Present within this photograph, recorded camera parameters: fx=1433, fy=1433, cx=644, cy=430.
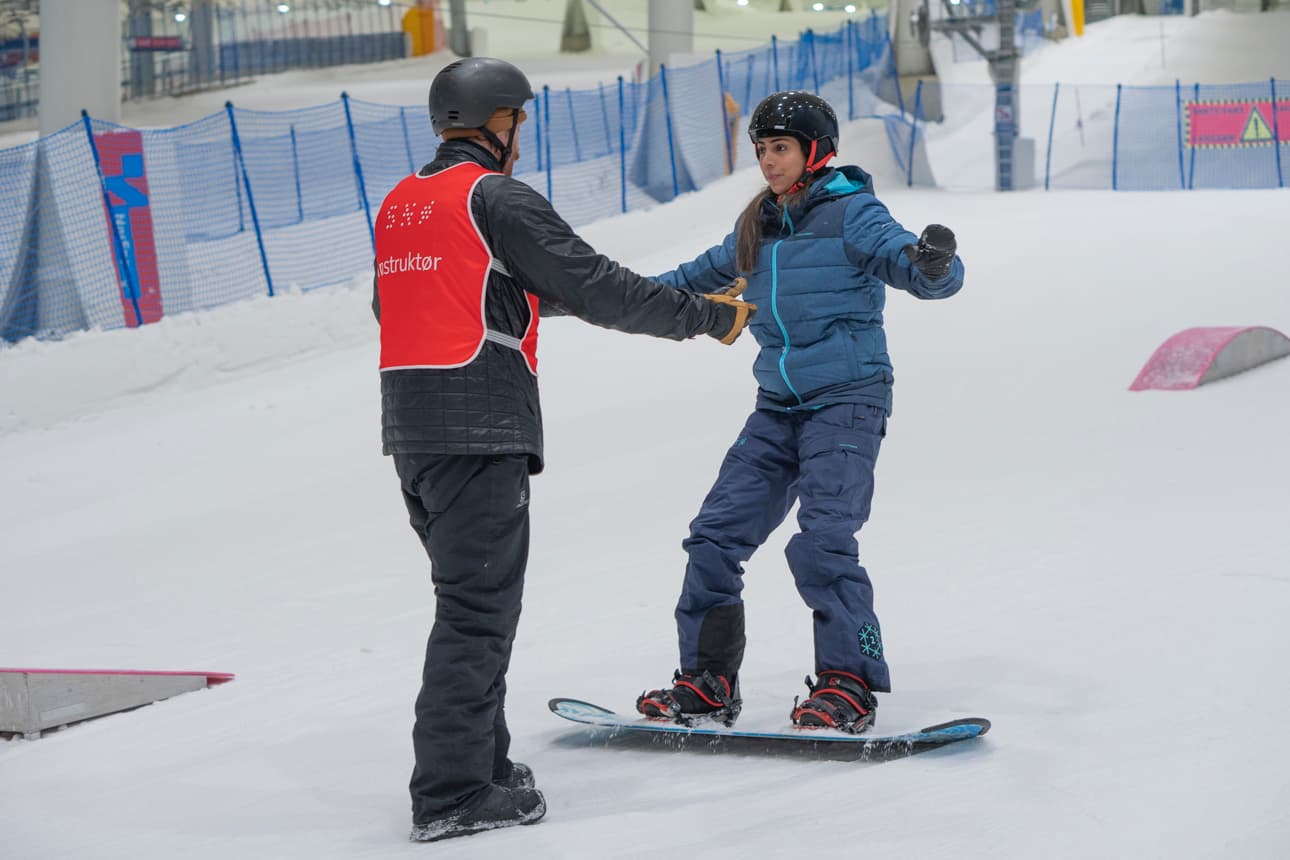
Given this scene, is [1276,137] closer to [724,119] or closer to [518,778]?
[724,119]

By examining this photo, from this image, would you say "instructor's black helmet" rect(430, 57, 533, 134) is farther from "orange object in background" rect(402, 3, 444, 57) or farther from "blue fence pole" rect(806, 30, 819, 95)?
"orange object in background" rect(402, 3, 444, 57)

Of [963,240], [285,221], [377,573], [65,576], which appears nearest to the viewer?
[377,573]

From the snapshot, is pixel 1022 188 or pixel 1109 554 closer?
pixel 1109 554

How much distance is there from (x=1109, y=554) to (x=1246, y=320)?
5.25m

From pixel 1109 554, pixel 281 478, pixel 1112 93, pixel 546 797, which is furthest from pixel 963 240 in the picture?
pixel 1112 93

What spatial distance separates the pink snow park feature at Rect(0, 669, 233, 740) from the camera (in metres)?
4.36

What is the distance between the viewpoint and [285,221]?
18656 mm

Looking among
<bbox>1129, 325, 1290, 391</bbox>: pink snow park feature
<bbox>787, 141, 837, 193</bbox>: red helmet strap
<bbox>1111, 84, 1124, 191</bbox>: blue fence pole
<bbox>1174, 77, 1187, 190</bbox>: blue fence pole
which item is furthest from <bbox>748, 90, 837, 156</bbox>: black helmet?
<bbox>1174, 77, 1187, 190</bbox>: blue fence pole

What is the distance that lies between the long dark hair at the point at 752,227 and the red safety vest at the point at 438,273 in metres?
0.93

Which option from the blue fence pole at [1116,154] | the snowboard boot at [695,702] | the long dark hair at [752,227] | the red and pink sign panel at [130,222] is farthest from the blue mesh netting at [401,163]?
the snowboard boot at [695,702]

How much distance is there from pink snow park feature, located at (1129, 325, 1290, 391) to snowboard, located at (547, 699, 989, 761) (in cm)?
506

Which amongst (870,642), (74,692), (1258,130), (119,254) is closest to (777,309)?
(870,642)

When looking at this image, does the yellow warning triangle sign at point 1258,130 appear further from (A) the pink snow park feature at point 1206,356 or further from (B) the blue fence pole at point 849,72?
(A) the pink snow park feature at point 1206,356

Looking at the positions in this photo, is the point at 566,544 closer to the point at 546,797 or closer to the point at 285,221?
the point at 546,797
